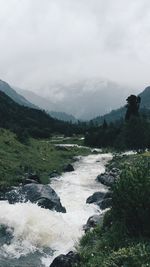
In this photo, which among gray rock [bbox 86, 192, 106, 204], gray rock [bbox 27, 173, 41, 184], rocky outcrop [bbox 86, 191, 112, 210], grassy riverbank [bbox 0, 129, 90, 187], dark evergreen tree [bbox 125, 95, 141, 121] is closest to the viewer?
rocky outcrop [bbox 86, 191, 112, 210]

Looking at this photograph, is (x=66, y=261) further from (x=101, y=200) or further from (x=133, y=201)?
(x=101, y=200)

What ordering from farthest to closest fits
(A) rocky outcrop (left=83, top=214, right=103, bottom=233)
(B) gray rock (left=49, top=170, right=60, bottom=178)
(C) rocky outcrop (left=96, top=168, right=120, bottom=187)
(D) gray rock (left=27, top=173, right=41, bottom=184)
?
(B) gray rock (left=49, top=170, right=60, bottom=178), (C) rocky outcrop (left=96, top=168, right=120, bottom=187), (D) gray rock (left=27, top=173, right=41, bottom=184), (A) rocky outcrop (left=83, top=214, right=103, bottom=233)

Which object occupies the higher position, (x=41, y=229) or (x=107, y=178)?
(x=107, y=178)

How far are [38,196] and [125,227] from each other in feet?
53.4

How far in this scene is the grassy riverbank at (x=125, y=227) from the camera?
87.3 feet

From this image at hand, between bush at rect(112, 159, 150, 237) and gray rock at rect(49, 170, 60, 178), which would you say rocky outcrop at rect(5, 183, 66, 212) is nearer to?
bush at rect(112, 159, 150, 237)

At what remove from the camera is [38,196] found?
44750 millimetres

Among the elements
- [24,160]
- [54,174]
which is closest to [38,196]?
[54,174]

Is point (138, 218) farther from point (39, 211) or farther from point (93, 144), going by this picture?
point (93, 144)

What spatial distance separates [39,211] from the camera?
133 ft

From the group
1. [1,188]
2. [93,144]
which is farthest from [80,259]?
[93,144]

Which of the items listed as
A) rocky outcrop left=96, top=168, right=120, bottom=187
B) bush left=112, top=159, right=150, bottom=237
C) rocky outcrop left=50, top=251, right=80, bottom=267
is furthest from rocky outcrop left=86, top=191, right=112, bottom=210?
rocky outcrop left=50, top=251, right=80, bottom=267

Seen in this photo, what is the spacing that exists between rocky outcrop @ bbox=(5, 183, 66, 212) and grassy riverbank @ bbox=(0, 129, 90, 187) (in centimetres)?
574

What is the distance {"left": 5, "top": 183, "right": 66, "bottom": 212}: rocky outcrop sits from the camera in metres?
43.5
